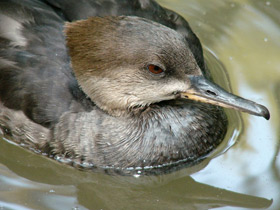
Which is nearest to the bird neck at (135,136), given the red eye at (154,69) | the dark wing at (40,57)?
the dark wing at (40,57)

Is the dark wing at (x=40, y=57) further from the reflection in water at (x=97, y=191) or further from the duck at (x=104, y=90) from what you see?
the reflection in water at (x=97, y=191)

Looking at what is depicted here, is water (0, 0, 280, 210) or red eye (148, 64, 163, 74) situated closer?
red eye (148, 64, 163, 74)

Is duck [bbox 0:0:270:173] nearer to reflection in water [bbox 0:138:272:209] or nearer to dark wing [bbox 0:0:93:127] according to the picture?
dark wing [bbox 0:0:93:127]

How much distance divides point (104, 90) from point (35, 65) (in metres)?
0.68

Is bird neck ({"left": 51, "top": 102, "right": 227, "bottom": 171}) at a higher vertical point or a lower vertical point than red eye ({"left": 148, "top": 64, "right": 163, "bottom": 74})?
lower

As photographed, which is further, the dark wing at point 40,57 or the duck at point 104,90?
the dark wing at point 40,57

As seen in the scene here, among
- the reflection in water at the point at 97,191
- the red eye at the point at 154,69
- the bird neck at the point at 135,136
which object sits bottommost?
the reflection in water at the point at 97,191

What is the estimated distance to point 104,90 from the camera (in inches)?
190

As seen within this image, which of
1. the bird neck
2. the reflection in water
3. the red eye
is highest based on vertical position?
the red eye

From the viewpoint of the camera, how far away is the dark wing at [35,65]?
494 centimetres

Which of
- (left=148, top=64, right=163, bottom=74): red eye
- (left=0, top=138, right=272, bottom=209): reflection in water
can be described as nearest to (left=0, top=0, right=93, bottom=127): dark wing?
(left=0, top=138, right=272, bottom=209): reflection in water

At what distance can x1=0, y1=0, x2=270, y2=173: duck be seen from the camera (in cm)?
461

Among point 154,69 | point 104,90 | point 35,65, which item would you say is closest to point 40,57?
point 35,65

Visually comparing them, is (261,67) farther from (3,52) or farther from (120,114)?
(3,52)
